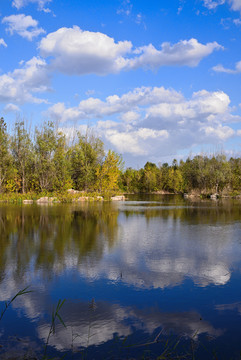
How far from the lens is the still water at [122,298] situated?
4824 millimetres

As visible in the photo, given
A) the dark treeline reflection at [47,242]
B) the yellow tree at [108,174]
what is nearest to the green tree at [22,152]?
the yellow tree at [108,174]

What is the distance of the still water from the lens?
190 inches

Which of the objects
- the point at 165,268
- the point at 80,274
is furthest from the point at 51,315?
the point at 165,268

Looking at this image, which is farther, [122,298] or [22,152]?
[22,152]

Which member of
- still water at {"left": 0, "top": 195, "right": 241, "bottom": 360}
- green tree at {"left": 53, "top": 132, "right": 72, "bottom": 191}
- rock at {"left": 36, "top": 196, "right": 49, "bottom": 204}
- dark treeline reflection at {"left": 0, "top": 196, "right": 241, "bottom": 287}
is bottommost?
still water at {"left": 0, "top": 195, "right": 241, "bottom": 360}

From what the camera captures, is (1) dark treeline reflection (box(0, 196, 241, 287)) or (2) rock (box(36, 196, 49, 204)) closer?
(1) dark treeline reflection (box(0, 196, 241, 287))

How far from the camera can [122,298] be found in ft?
22.1

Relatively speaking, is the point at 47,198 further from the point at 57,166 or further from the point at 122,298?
the point at 122,298

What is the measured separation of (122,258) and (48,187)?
122 feet

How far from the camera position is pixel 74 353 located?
462 cm

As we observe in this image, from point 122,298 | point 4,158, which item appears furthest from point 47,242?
point 4,158

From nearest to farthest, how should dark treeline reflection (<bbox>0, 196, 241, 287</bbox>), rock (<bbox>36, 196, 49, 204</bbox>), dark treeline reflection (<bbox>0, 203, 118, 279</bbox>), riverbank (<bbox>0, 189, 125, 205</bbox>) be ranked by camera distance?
dark treeline reflection (<bbox>0, 196, 241, 287</bbox>), dark treeline reflection (<bbox>0, 203, 118, 279</bbox>), riverbank (<bbox>0, 189, 125, 205</bbox>), rock (<bbox>36, 196, 49, 204</bbox>)

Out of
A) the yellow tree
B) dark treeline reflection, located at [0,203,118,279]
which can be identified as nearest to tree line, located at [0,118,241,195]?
the yellow tree

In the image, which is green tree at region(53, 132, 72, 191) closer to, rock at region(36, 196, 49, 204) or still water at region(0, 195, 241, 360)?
rock at region(36, 196, 49, 204)
